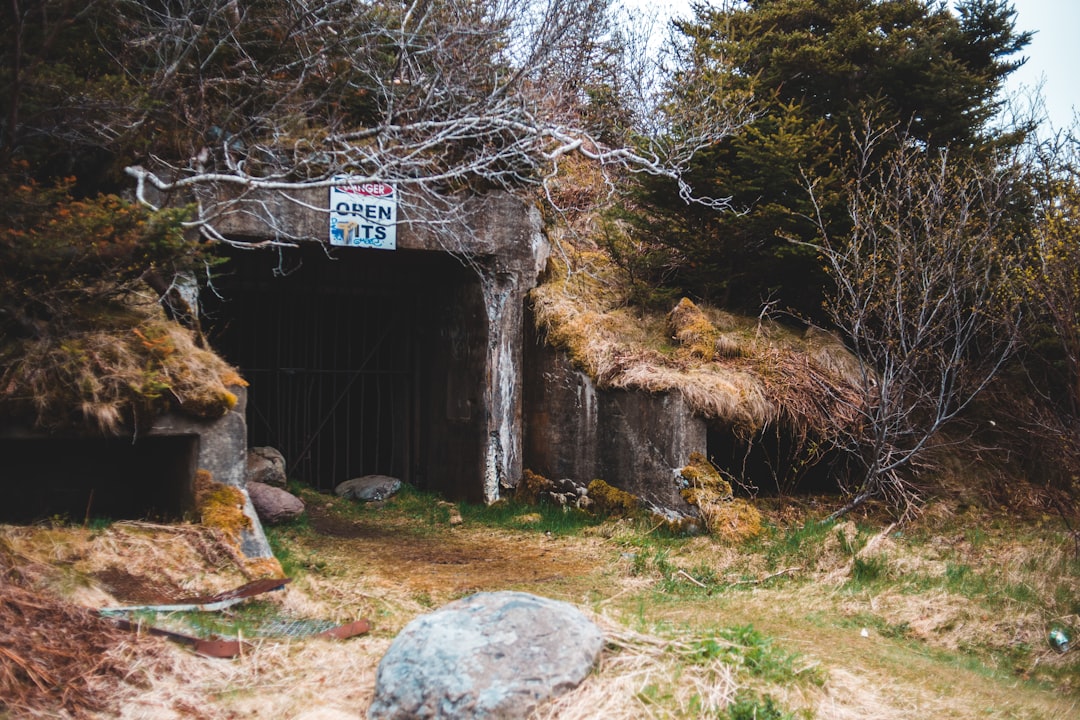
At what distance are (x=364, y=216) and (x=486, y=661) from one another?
5986 mm

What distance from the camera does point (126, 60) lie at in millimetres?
7977

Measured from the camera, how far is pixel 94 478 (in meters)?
7.45

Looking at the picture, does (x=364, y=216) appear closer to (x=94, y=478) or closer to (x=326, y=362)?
(x=94, y=478)

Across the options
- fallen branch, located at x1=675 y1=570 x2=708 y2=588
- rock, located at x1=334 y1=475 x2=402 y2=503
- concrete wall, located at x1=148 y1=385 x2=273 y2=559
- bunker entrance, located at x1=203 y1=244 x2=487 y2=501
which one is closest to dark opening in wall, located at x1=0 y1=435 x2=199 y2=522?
concrete wall, located at x1=148 y1=385 x2=273 y2=559

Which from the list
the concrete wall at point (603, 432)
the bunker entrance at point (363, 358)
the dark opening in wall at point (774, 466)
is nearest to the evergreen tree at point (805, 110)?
the dark opening in wall at point (774, 466)

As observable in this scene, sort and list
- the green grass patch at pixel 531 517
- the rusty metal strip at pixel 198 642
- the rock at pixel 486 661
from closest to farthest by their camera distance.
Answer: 1. the rock at pixel 486 661
2. the rusty metal strip at pixel 198 642
3. the green grass patch at pixel 531 517

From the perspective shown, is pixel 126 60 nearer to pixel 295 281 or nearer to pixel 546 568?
pixel 295 281

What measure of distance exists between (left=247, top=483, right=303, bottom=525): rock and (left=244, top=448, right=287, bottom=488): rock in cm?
86

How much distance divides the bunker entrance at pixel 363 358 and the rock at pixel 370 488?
516 mm

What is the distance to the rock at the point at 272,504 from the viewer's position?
8.47 meters

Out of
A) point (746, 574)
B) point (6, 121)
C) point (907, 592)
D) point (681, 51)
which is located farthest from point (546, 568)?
point (681, 51)

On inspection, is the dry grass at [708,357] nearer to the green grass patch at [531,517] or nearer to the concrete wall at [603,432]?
the concrete wall at [603,432]

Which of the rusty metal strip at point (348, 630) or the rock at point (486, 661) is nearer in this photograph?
the rock at point (486, 661)

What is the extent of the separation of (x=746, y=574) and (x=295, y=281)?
6270 mm
